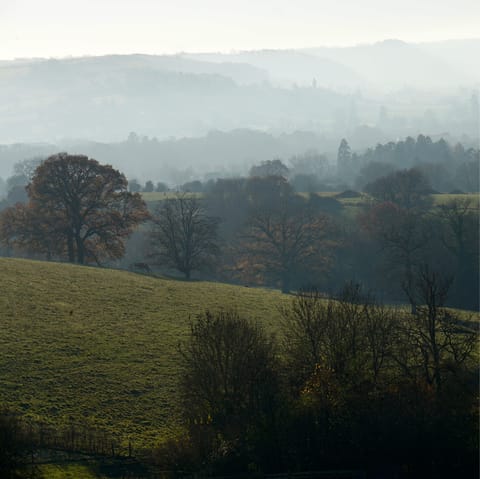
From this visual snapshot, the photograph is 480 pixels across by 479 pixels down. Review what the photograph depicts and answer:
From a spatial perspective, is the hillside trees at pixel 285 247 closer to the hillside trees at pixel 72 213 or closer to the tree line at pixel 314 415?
the hillside trees at pixel 72 213

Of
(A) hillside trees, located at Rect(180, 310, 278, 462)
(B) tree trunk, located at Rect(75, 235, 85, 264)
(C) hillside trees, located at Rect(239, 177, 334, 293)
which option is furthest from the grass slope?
(C) hillside trees, located at Rect(239, 177, 334, 293)

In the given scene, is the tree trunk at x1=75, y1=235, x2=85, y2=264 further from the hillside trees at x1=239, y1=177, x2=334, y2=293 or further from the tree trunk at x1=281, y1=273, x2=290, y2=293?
the tree trunk at x1=281, y1=273, x2=290, y2=293

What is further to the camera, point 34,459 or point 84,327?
point 84,327

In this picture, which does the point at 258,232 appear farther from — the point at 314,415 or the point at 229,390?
the point at 314,415

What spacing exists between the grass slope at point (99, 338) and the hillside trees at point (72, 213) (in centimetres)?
898

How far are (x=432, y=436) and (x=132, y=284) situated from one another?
32.3 metres

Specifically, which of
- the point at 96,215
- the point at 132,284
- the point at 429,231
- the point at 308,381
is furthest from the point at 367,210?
the point at 308,381

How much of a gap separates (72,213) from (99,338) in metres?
28.9

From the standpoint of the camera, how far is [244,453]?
26.4 meters

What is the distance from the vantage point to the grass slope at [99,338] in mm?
32406

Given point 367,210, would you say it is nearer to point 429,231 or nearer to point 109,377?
point 429,231

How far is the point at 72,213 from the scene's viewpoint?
66.8m

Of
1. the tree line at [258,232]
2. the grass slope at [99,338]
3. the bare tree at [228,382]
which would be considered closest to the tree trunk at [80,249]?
the tree line at [258,232]

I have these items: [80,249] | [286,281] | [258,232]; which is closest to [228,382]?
[80,249]
